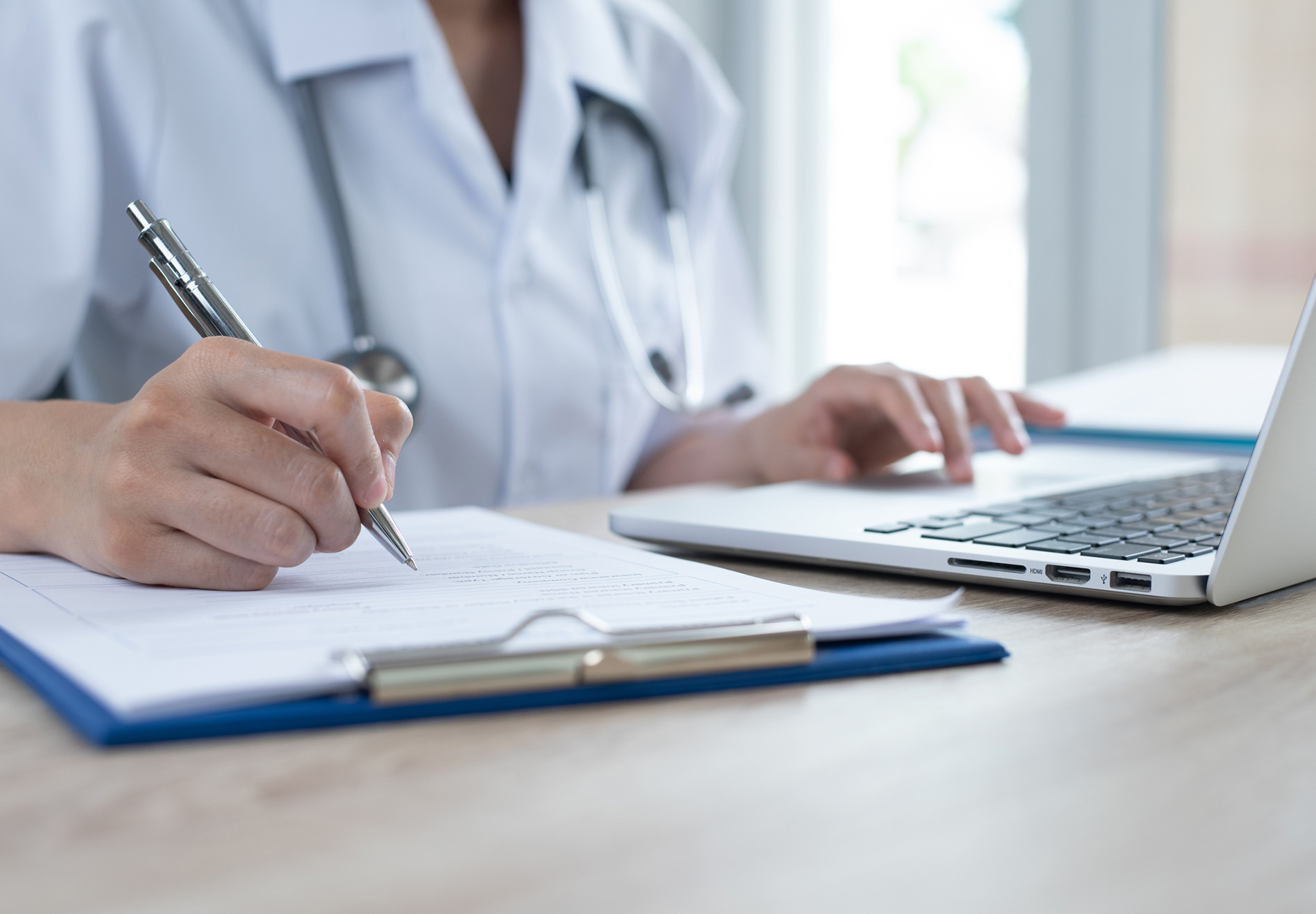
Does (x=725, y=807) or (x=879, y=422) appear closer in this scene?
(x=725, y=807)

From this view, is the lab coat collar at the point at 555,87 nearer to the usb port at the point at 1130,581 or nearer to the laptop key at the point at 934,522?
the laptop key at the point at 934,522

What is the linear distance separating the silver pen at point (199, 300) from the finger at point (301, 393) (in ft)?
0.06

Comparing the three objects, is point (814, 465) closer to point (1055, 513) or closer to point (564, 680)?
point (1055, 513)

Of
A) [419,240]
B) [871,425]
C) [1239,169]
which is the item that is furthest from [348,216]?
[1239,169]

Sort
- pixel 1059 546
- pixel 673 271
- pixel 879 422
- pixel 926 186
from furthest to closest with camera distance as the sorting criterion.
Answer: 1. pixel 926 186
2. pixel 673 271
3. pixel 879 422
4. pixel 1059 546

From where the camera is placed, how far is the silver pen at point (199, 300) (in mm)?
435

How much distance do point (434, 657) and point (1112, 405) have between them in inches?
32.6

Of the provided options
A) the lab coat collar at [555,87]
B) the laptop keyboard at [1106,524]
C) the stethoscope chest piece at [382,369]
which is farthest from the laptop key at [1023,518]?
the lab coat collar at [555,87]

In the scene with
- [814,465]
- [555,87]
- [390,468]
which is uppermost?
[555,87]

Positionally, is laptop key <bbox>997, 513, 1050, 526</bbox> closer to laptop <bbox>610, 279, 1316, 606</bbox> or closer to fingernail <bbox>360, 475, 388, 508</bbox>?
laptop <bbox>610, 279, 1316, 606</bbox>

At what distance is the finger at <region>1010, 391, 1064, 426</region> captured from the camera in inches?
31.1

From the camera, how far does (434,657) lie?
300 millimetres

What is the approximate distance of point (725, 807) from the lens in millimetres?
249

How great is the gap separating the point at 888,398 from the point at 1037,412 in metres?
0.14
